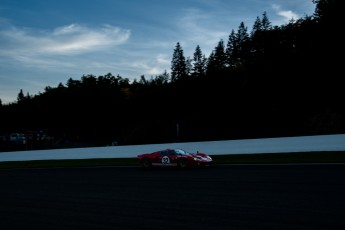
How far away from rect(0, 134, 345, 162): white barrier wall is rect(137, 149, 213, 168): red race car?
559cm

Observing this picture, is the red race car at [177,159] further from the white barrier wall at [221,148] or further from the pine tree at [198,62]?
the pine tree at [198,62]

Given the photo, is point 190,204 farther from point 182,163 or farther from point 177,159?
point 177,159

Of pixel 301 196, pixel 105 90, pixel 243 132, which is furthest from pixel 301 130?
pixel 105 90

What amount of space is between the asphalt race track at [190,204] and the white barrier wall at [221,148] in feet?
26.0

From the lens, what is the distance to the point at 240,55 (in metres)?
95.4

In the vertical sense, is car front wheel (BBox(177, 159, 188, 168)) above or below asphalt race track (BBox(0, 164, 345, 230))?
above

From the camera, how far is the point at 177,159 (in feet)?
62.0

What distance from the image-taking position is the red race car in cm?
1842

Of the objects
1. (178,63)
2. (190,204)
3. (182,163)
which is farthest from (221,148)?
(178,63)

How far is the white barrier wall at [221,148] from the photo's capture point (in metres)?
21.3

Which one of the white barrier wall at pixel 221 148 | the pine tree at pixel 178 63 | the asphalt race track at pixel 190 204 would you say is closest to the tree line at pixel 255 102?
the white barrier wall at pixel 221 148

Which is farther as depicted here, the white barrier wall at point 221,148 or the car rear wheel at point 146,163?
the white barrier wall at point 221,148

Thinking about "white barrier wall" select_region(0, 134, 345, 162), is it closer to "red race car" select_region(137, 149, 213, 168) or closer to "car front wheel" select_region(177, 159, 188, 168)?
"red race car" select_region(137, 149, 213, 168)

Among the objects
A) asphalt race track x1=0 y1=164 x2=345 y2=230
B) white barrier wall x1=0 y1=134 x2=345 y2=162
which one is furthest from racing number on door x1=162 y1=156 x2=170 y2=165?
white barrier wall x1=0 y1=134 x2=345 y2=162
